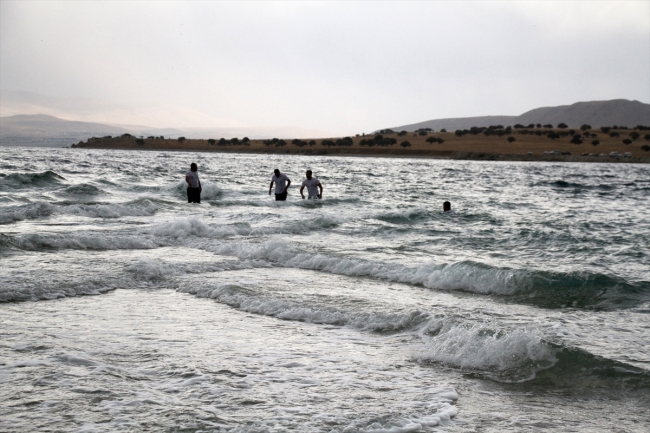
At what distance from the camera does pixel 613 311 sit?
904 centimetres

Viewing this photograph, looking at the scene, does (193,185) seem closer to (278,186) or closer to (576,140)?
(278,186)

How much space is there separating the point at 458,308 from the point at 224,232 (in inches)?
346

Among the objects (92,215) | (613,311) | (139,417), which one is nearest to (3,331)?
(139,417)

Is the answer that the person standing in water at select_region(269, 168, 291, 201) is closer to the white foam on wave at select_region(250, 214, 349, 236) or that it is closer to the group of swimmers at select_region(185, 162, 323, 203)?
the group of swimmers at select_region(185, 162, 323, 203)

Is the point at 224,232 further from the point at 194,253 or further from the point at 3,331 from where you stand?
the point at 3,331

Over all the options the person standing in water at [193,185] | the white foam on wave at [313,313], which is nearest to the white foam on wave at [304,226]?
the person standing in water at [193,185]

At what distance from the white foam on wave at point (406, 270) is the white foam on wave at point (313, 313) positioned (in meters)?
2.92

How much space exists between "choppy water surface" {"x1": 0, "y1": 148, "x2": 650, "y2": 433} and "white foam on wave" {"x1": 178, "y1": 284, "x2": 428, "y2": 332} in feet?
0.10

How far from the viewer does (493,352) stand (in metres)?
6.46

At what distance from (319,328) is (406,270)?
4331 millimetres

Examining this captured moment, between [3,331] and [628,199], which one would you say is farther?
[628,199]

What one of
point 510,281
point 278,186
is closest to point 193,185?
point 278,186

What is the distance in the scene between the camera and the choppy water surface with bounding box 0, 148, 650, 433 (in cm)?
483

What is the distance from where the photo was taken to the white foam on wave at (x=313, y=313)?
304 inches
